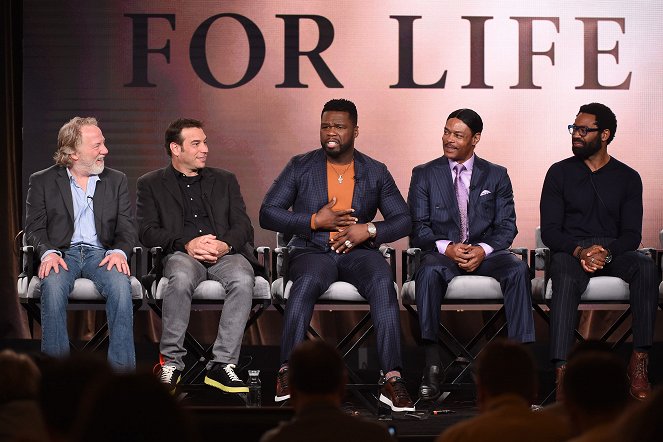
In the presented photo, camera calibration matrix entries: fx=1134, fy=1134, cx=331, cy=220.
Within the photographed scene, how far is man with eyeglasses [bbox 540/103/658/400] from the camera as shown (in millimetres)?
5527

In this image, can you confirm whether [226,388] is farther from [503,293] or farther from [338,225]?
[503,293]

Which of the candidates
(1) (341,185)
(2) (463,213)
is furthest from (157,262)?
(2) (463,213)

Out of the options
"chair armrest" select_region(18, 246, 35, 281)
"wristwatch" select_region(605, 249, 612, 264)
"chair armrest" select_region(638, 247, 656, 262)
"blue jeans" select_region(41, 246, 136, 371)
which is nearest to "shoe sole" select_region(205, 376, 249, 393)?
"blue jeans" select_region(41, 246, 136, 371)

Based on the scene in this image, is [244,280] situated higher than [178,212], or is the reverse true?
[178,212]

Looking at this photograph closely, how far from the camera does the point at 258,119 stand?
22.4 feet

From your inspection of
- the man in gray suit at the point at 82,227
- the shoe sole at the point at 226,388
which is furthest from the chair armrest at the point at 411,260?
the man in gray suit at the point at 82,227

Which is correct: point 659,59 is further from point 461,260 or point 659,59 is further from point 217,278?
point 217,278

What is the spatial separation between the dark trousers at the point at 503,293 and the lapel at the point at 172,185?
Result: 1317 mm

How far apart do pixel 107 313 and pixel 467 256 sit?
1.78 metres

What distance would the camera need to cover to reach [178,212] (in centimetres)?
592

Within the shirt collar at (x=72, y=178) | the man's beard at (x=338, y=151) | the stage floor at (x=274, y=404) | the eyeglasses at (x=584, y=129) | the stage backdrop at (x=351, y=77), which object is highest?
the stage backdrop at (x=351, y=77)

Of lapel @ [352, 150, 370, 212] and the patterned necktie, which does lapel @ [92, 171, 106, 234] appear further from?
the patterned necktie

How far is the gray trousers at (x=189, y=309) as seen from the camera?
551 centimetres

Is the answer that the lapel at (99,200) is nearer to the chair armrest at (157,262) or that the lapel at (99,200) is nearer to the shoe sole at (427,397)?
the chair armrest at (157,262)
